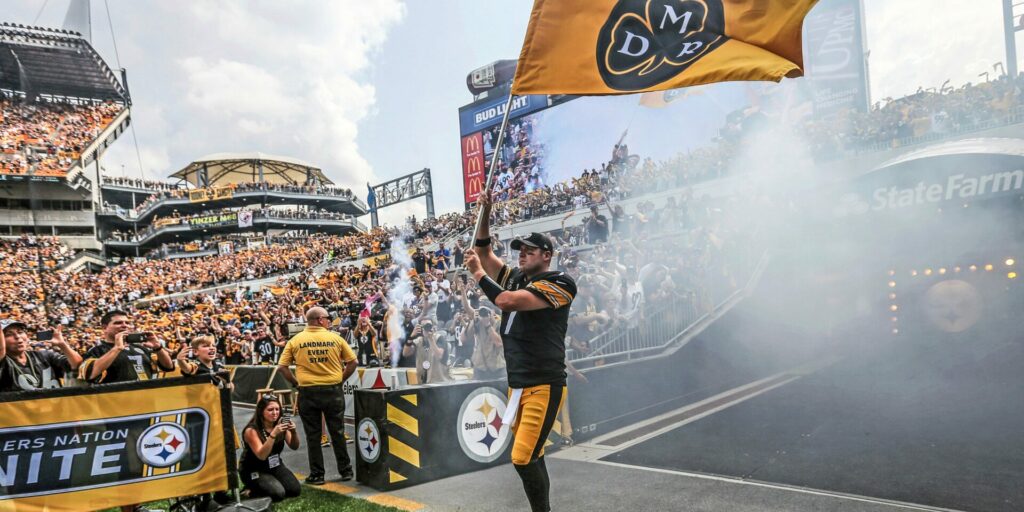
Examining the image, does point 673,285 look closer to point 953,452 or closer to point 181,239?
point 953,452

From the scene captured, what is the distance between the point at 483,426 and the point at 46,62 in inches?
2264

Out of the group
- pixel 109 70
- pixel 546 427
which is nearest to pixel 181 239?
pixel 109 70

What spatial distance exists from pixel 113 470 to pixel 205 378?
0.82 m

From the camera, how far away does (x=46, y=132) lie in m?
48.5

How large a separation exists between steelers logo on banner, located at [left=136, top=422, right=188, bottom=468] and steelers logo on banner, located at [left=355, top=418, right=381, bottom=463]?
5.42ft

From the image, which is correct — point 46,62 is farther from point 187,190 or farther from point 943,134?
point 943,134

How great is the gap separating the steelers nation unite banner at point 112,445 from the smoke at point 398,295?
550 cm

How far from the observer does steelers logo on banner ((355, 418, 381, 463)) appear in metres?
5.68

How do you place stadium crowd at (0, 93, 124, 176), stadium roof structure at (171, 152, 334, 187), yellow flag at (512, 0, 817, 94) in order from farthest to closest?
stadium roof structure at (171, 152, 334, 187) < stadium crowd at (0, 93, 124, 176) < yellow flag at (512, 0, 817, 94)

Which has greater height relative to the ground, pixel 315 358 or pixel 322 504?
pixel 315 358

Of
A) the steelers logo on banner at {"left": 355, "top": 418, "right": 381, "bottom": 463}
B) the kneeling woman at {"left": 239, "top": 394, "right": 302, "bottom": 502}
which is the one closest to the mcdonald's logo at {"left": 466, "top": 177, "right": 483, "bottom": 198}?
the steelers logo on banner at {"left": 355, "top": 418, "right": 381, "bottom": 463}

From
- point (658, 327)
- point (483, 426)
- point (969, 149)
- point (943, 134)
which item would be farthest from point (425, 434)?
point (943, 134)

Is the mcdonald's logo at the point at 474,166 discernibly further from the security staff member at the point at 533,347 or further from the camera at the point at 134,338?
the security staff member at the point at 533,347

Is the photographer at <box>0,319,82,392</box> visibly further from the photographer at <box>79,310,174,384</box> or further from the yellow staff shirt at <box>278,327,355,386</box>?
the yellow staff shirt at <box>278,327,355,386</box>
